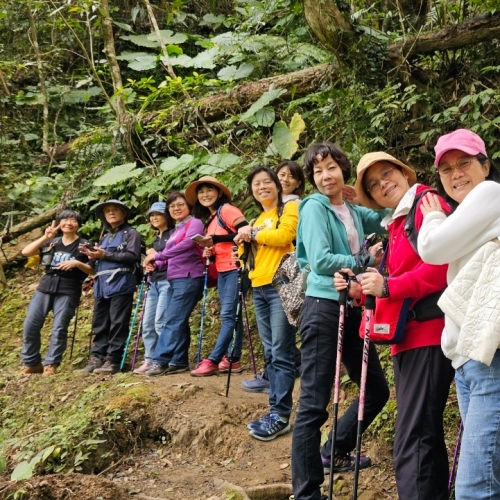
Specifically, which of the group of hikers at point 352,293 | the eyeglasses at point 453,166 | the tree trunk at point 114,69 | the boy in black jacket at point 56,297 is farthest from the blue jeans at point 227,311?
the tree trunk at point 114,69

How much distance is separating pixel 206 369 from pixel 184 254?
125 cm

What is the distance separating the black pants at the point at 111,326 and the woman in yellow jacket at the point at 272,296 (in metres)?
2.11

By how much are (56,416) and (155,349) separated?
1233 millimetres

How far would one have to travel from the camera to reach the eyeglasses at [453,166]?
2369mm

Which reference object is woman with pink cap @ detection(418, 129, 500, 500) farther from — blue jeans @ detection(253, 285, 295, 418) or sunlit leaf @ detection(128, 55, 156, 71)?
sunlit leaf @ detection(128, 55, 156, 71)

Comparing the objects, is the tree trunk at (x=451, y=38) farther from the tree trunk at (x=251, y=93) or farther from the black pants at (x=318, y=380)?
the black pants at (x=318, y=380)

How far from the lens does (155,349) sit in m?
6.06

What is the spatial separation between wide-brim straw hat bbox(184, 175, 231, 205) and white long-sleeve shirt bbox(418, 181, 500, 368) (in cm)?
396

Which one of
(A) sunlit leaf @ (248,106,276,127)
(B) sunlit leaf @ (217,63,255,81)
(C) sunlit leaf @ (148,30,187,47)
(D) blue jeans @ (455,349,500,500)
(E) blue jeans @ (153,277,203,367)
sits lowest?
(E) blue jeans @ (153,277,203,367)

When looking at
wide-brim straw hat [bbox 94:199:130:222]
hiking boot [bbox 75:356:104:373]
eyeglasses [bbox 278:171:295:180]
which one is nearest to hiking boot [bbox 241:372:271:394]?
hiking boot [bbox 75:356:104:373]

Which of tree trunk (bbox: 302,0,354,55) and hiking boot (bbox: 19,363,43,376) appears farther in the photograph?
hiking boot (bbox: 19,363,43,376)

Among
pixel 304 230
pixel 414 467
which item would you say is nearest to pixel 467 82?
pixel 304 230

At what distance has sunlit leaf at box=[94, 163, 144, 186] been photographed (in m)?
8.23

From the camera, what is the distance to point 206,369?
18.7 ft
